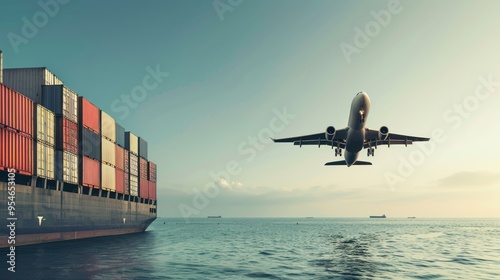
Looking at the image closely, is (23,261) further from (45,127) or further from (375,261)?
(375,261)

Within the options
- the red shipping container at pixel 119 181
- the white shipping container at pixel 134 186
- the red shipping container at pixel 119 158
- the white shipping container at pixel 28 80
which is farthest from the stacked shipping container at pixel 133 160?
the white shipping container at pixel 28 80

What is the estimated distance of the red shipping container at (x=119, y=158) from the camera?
230 feet

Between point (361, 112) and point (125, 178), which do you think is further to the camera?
point (125, 178)

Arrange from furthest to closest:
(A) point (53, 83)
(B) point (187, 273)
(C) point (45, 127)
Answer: (A) point (53, 83)
(C) point (45, 127)
(B) point (187, 273)

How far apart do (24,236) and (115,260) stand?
12.0 m

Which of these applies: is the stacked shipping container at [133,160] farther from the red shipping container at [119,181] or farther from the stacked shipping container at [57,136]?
the red shipping container at [119,181]

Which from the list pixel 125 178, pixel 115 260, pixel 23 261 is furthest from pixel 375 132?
pixel 125 178

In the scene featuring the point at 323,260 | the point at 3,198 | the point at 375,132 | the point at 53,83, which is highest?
the point at 53,83

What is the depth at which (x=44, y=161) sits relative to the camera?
46250 millimetres

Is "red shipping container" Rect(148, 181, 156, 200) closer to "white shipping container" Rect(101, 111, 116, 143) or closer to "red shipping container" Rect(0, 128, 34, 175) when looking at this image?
"white shipping container" Rect(101, 111, 116, 143)

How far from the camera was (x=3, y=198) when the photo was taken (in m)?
39.0

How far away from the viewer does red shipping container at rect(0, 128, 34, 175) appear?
38.6m

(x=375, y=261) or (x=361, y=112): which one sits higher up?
(x=361, y=112)

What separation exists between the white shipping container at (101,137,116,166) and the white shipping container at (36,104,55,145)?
1412 centimetres
